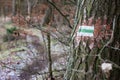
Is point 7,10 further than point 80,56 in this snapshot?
Yes

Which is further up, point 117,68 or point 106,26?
point 106,26

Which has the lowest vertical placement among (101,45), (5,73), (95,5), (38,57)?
(5,73)

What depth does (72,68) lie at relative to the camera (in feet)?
9.38

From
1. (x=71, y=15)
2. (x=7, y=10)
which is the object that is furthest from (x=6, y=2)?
(x=71, y=15)

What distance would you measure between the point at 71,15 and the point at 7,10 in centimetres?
2500

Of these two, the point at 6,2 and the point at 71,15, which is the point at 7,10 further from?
the point at 71,15

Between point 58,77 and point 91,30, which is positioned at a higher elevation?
point 91,30

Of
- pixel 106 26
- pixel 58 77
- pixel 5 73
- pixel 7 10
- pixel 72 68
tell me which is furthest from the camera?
pixel 7 10

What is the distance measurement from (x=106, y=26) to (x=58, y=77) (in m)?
2.62

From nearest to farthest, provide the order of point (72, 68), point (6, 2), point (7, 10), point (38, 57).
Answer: point (72, 68) < point (38, 57) < point (6, 2) < point (7, 10)

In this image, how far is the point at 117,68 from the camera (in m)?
2.70

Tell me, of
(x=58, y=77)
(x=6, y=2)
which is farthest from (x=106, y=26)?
(x=6, y=2)

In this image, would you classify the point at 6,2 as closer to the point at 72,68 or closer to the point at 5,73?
the point at 5,73

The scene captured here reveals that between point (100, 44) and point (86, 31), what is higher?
point (86, 31)
